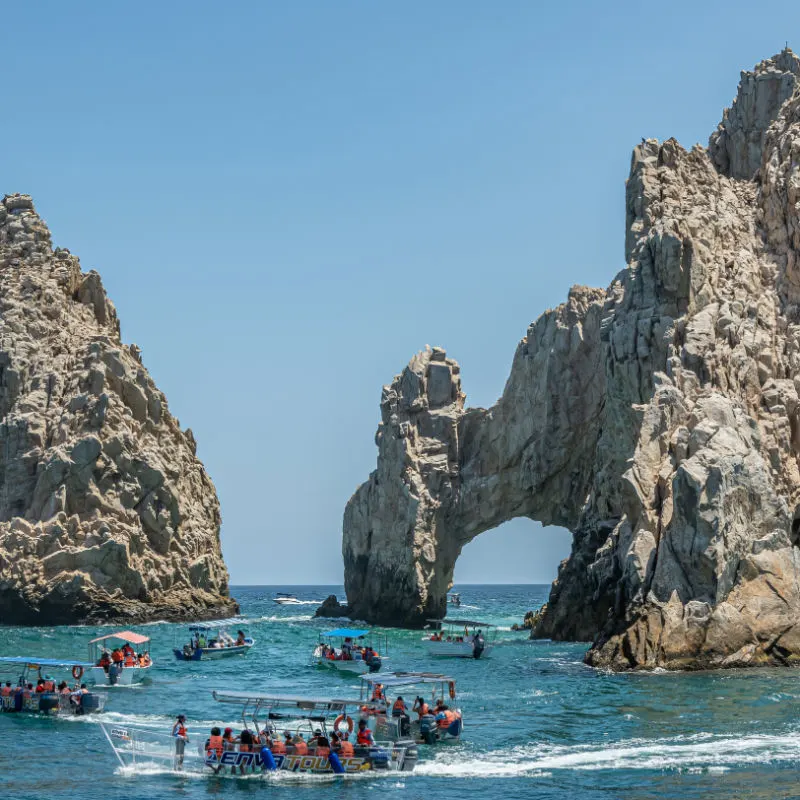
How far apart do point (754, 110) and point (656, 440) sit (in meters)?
31.1

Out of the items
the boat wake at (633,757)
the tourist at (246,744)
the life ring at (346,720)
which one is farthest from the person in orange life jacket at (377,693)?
the tourist at (246,744)

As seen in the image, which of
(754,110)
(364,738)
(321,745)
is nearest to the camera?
(321,745)

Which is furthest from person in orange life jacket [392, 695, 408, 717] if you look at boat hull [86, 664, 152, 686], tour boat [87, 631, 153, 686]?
boat hull [86, 664, 152, 686]

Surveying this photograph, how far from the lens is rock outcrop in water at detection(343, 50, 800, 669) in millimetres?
57312

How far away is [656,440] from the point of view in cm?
6331

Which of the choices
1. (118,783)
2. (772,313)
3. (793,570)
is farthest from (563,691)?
(772,313)

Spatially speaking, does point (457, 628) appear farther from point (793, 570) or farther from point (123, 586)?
point (793, 570)

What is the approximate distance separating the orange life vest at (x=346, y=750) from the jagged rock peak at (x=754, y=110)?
57492mm

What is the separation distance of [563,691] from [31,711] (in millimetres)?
22539

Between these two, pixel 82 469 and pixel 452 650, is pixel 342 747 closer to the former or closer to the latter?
pixel 452 650

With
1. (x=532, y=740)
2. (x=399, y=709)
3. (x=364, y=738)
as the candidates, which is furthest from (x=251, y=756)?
(x=532, y=740)

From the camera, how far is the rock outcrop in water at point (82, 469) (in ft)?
323

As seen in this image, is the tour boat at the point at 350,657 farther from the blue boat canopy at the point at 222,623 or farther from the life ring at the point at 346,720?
the blue boat canopy at the point at 222,623

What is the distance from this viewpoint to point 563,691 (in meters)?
51.8
